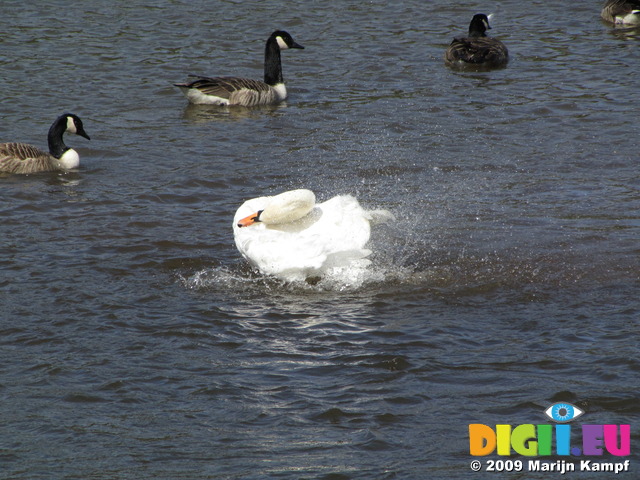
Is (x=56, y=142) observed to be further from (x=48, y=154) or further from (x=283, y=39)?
(x=283, y=39)

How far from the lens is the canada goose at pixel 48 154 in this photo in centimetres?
1174

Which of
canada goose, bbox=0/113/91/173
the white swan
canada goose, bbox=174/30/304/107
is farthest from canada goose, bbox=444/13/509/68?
the white swan

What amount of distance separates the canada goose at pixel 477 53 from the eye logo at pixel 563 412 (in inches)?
459

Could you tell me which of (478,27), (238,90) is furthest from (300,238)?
(478,27)

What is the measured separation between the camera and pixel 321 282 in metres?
8.45

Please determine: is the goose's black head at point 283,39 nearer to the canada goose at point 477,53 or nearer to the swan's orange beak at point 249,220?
the canada goose at point 477,53

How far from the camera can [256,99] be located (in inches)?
592

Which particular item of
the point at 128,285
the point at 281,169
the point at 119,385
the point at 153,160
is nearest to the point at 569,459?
the point at 119,385
